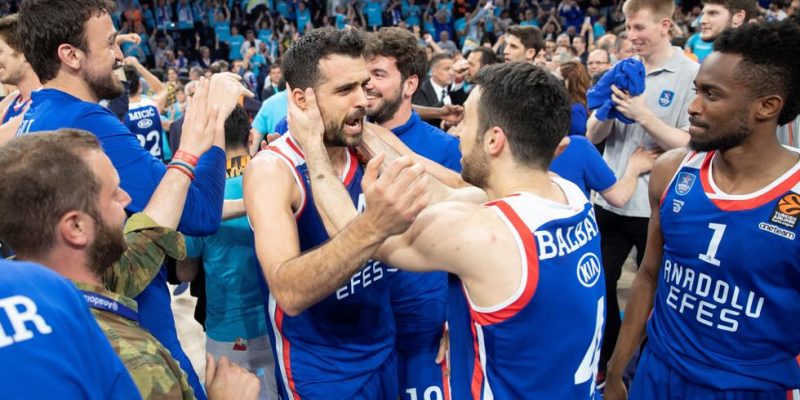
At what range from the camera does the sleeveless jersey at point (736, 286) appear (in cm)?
222

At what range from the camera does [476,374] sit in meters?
2.04

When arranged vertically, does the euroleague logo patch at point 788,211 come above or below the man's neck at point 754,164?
below

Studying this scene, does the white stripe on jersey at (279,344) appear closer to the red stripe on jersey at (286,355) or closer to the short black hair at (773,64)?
the red stripe on jersey at (286,355)

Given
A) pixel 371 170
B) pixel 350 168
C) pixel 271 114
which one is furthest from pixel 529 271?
pixel 271 114

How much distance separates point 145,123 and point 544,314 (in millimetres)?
5664

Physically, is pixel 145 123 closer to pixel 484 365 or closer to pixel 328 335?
pixel 328 335

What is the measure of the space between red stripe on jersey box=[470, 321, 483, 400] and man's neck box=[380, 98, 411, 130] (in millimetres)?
1747

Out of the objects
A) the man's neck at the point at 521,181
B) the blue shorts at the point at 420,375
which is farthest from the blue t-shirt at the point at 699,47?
the man's neck at the point at 521,181

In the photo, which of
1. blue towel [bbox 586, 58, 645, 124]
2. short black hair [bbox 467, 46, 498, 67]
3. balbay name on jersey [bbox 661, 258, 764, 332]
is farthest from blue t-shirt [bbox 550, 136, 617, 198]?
short black hair [bbox 467, 46, 498, 67]

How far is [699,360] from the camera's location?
92.6 inches

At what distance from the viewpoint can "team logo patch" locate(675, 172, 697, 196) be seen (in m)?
2.46

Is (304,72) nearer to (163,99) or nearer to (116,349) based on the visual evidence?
(116,349)

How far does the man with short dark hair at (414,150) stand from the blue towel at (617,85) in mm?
1005

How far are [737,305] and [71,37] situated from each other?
8.32 feet
